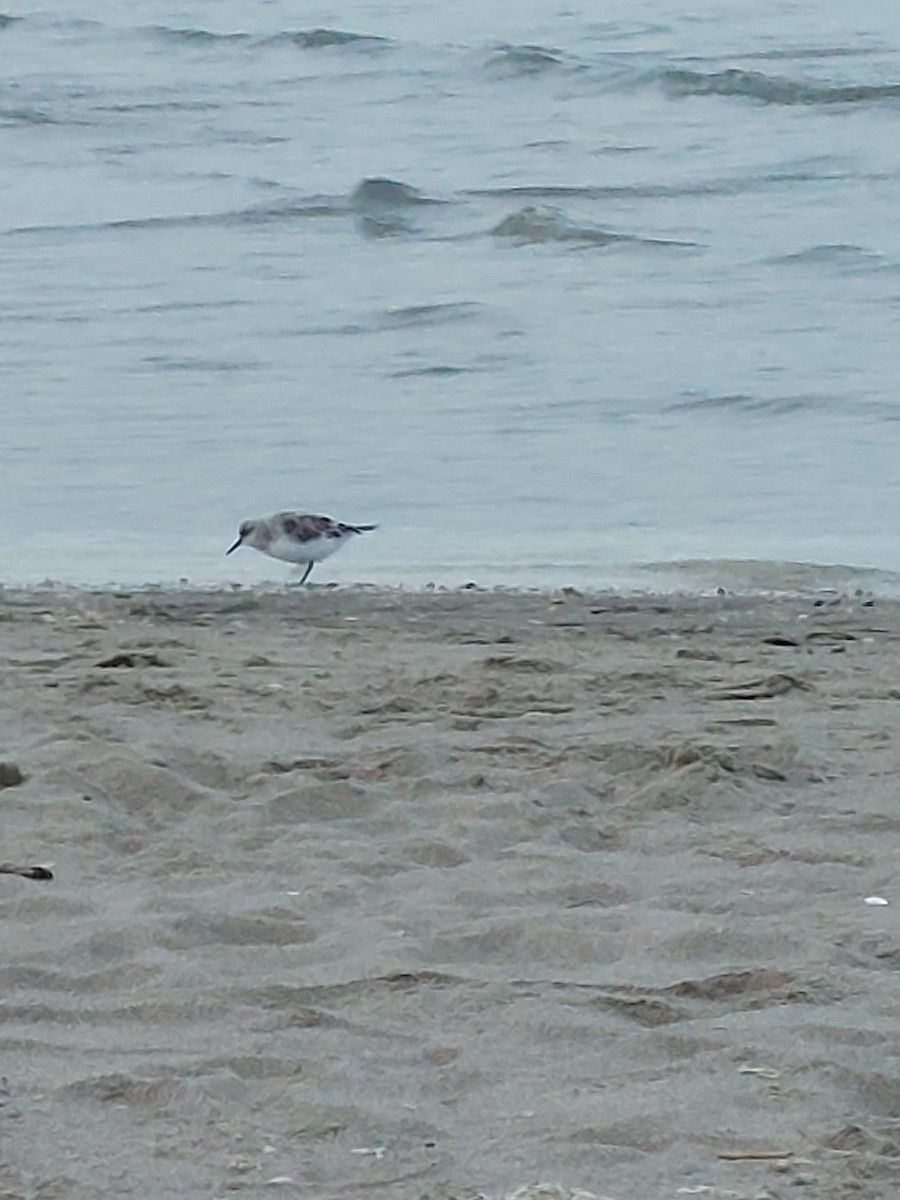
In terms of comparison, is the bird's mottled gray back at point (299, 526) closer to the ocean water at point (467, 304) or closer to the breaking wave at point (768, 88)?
the ocean water at point (467, 304)

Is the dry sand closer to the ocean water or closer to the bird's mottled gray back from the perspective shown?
the bird's mottled gray back

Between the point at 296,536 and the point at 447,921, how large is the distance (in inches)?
134

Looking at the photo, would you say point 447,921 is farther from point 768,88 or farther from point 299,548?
point 768,88

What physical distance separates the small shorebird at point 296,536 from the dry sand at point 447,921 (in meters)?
1.09

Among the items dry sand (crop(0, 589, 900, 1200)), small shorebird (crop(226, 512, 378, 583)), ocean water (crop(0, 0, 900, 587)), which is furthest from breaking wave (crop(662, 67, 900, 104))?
dry sand (crop(0, 589, 900, 1200))

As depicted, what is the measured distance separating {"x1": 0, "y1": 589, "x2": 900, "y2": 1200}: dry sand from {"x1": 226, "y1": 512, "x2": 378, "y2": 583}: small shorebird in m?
1.09

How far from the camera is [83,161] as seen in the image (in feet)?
55.5

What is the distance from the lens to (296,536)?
6.79m

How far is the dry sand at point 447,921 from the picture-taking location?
2.65 metres

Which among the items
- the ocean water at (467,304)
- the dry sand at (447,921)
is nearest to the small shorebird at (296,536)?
the ocean water at (467,304)

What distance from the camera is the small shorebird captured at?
267 inches

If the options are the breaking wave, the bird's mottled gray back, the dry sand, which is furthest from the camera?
the breaking wave

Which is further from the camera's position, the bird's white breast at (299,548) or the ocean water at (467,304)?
the ocean water at (467,304)

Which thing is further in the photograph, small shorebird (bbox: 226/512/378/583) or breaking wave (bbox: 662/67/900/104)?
breaking wave (bbox: 662/67/900/104)
